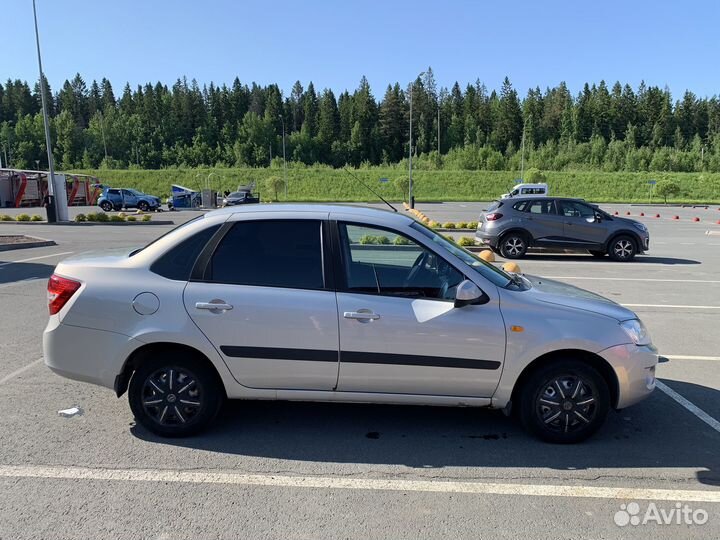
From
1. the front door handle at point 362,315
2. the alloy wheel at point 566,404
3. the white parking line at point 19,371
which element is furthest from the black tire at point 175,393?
the alloy wheel at point 566,404

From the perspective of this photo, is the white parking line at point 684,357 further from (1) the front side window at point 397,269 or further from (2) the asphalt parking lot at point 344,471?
(1) the front side window at point 397,269

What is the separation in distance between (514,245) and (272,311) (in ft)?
37.7

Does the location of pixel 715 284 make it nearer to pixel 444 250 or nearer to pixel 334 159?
pixel 444 250

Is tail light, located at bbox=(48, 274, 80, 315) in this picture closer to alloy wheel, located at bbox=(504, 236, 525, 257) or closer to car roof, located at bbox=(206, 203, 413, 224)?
car roof, located at bbox=(206, 203, 413, 224)

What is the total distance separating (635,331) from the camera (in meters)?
3.79

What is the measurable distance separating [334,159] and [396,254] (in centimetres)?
11911

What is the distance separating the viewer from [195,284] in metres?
3.74

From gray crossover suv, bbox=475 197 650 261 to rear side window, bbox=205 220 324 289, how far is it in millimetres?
11027

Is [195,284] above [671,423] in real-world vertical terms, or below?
above

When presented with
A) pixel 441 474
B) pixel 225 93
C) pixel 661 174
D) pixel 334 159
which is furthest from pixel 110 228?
pixel 225 93

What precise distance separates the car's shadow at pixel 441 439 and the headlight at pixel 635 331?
762mm

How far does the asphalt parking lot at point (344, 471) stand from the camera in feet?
9.45

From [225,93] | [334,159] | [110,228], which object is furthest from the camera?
[225,93]

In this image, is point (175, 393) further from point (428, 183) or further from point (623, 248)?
point (428, 183)
